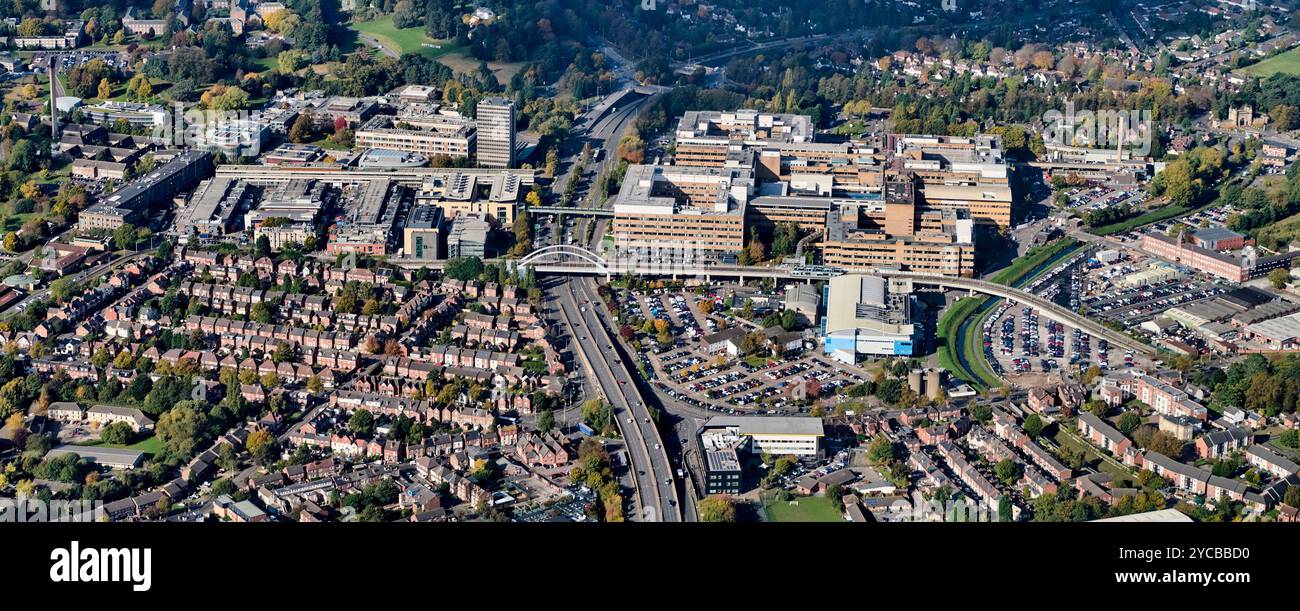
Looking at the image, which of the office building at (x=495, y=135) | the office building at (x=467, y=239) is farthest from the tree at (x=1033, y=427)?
the office building at (x=495, y=135)

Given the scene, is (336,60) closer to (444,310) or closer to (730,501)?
(444,310)

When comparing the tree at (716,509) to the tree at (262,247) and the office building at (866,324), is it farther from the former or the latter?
the tree at (262,247)

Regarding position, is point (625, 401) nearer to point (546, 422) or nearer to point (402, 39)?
point (546, 422)

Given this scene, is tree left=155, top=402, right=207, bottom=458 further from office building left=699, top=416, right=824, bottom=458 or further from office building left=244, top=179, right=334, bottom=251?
office building left=244, top=179, right=334, bottom=251

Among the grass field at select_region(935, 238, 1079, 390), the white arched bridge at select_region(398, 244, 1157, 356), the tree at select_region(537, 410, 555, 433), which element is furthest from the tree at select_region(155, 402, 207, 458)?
the grass field at select_region(935, 238, 1079, 390)

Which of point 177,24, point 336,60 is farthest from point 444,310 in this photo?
point 177,24

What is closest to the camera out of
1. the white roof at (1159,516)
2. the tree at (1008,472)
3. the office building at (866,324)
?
the white roof at (1159,516)
